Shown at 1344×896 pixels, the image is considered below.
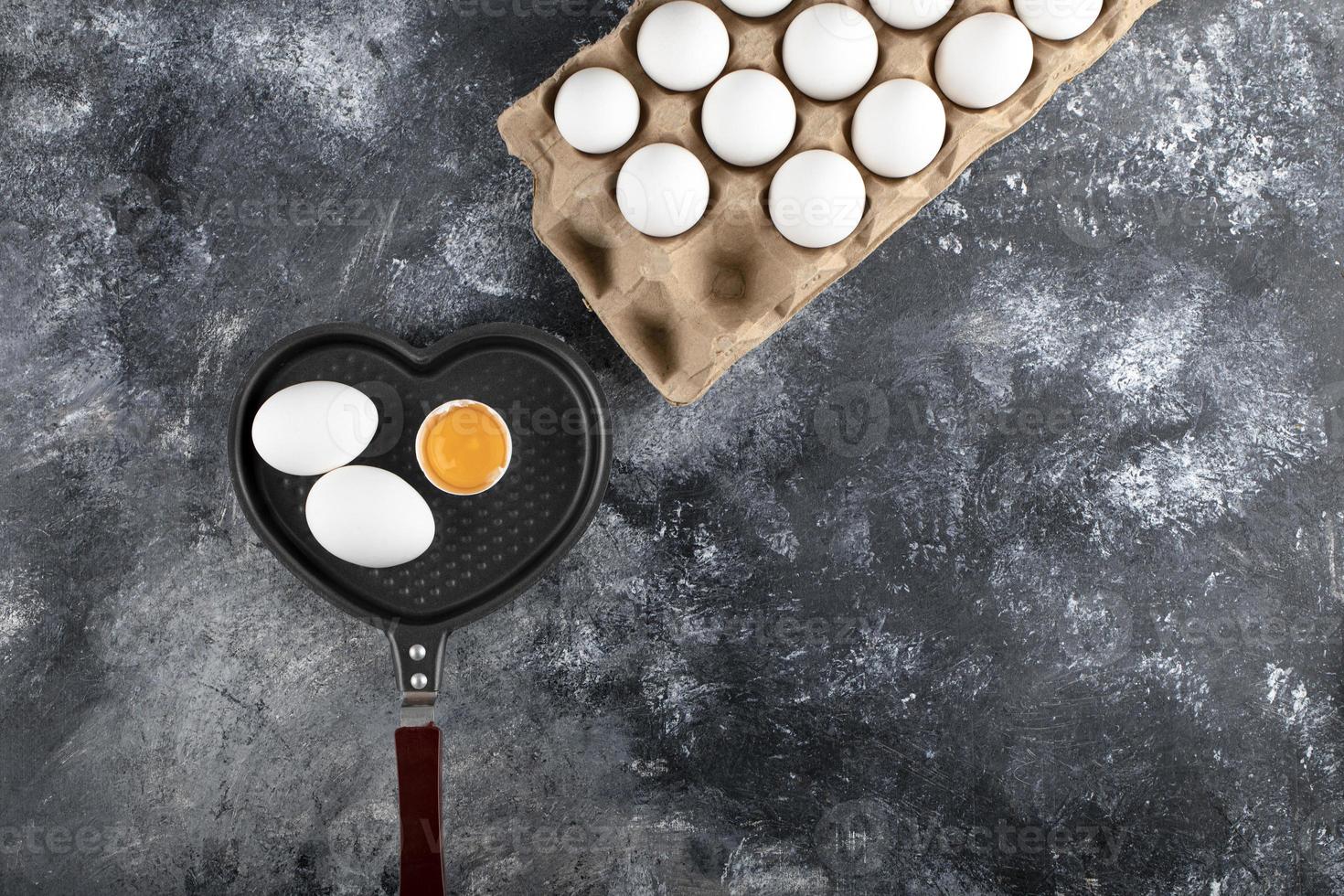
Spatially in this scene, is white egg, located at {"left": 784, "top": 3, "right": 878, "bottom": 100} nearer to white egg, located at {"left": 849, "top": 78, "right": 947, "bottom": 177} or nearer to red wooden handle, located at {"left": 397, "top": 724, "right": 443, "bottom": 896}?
white egg, located at {"left": 849, "top": 78, "right": 947, "bottom": 177}

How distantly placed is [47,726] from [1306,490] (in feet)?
6.38

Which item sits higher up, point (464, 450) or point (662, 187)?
point (662, 187)

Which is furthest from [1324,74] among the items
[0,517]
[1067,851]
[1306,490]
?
[0,517]

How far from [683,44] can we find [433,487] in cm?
65

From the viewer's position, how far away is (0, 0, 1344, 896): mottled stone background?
117 centimetres

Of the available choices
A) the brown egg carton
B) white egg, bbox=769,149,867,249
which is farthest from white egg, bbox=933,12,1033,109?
white egg, bbox=769,149,867,249

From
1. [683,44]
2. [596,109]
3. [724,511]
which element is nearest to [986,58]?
[683,44]

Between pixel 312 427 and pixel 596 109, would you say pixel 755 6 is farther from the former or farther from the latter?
pixel 312 427

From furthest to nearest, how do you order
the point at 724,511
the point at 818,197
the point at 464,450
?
the point at 724,511 → the point at 464,450 → the point at 818,197

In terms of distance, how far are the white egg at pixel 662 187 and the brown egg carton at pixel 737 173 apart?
36 mm

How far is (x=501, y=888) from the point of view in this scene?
1.19 m

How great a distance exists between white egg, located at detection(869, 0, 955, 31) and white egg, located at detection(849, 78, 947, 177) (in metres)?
0.08

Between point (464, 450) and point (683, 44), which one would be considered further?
point (464, 450)

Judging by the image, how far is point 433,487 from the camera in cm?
107
